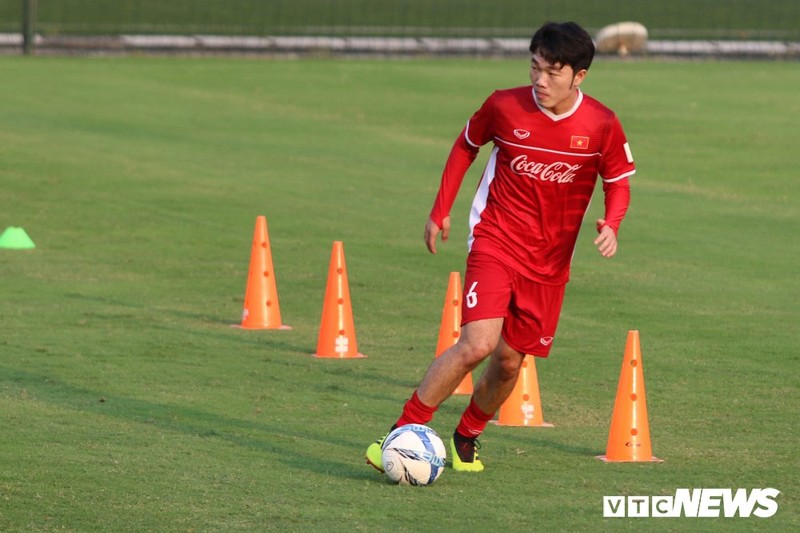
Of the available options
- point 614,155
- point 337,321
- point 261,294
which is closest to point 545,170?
point 614,155

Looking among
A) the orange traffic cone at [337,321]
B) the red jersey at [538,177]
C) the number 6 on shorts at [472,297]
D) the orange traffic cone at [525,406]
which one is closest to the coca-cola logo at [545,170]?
the red jersey at [538,177]

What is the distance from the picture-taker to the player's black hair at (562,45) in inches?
297

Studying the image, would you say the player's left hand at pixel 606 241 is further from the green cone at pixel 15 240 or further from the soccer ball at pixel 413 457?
the green cone at pixel 15 240

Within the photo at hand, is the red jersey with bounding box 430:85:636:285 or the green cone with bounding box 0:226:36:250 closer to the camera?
the red jersey with bounding box 430:85:636:285

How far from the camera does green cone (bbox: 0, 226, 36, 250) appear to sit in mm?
16547

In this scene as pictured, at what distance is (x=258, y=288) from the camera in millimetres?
12469

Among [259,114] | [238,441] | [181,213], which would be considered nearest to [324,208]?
Answer: [181,213]

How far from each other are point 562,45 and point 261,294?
5401mm

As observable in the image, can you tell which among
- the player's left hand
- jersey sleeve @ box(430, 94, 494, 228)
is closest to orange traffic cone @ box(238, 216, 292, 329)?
jersey sleeve @ box(430, 94, 494, 228)

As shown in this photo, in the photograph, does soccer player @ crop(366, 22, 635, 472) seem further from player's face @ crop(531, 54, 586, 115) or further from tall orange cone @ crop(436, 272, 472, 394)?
tall orange cone @ crop(436, 272, 472, 394)

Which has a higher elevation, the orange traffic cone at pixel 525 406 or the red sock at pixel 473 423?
the red sock at pixel 473 423

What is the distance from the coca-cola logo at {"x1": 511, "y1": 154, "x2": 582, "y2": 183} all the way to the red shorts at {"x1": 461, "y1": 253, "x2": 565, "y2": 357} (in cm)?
44

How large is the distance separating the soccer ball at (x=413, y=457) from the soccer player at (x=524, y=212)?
112 mm

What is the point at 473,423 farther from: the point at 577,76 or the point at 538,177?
the point at 577,76
